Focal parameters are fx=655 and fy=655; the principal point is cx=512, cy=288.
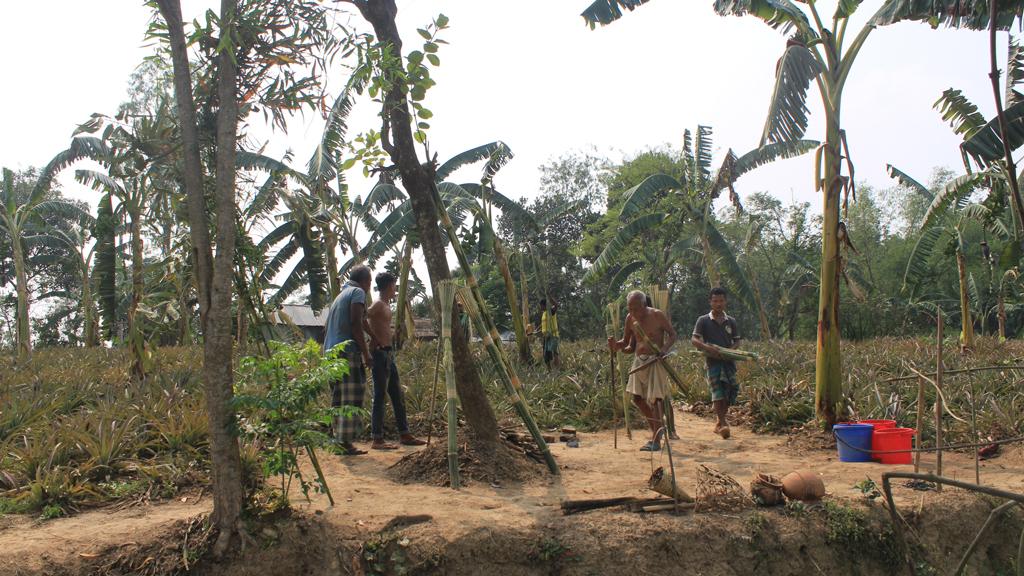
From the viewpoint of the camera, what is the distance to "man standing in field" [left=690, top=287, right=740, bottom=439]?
753cm

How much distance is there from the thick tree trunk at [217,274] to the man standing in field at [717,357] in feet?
17.1

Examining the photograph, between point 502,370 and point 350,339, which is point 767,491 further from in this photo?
point 350,339

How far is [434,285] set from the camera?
18.8 feet

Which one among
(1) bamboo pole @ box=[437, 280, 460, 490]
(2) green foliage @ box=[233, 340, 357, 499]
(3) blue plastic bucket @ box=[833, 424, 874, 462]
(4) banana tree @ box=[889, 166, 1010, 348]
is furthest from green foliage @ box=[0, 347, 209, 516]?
(4) banana tree @ box=[889, 166, 1010, 348]

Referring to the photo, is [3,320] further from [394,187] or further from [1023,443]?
[1023,443]

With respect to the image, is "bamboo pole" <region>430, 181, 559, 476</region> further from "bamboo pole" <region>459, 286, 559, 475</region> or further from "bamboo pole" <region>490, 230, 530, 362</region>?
"bamboo pole" <region>490, 230, 530, 362</region>

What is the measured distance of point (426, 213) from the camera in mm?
5742

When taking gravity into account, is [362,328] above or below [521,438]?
above

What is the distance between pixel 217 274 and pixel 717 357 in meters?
5.46

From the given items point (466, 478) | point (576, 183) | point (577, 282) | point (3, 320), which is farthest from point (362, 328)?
point (3, 320)

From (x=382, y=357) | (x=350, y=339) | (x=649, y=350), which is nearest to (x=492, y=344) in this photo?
(x=350, y=339)

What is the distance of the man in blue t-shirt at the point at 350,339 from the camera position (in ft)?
20.2

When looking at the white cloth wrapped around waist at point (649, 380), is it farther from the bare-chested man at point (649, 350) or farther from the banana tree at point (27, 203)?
the banana tree at point (27, 203)

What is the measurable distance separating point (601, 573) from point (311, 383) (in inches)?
86.6
